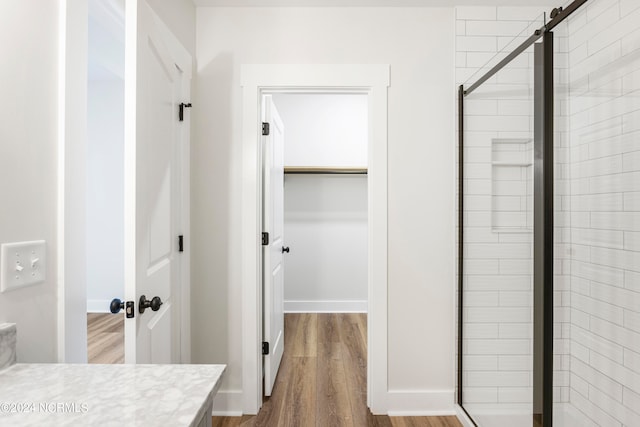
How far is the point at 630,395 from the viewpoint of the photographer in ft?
5.18

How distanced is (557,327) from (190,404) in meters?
1.52

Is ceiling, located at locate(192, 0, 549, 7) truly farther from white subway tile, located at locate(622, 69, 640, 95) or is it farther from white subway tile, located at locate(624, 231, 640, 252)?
white subway tile, located at locate(624, 231, 640, 252)

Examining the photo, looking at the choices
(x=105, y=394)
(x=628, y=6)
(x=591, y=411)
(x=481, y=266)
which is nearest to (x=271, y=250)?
(x=481, y=266)

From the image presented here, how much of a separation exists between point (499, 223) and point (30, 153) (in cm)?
193

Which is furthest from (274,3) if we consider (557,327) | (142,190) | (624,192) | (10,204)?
(557,327)

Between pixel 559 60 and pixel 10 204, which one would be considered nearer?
pixel 10 204

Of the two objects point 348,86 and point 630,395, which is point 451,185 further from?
point 630,395

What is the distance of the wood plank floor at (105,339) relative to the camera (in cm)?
264

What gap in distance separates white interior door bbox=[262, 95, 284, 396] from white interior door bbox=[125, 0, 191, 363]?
1.73 ft

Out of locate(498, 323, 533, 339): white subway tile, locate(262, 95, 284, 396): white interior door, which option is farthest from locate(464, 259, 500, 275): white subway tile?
locate(262, 95, 284, 396): white interior door

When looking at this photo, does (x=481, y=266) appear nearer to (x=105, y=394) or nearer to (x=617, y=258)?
(x=617, y=258)

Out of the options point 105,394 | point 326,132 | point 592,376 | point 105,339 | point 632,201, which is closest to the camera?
point 105,394

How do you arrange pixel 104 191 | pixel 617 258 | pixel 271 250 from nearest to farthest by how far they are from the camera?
pixel 617 258 < pixel 271 250 < pixel 104 191

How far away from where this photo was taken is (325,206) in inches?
157
